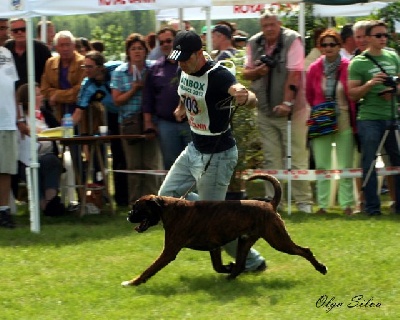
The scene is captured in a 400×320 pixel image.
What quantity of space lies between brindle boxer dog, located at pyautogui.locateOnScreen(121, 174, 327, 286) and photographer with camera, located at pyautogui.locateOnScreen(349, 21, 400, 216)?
347 cm

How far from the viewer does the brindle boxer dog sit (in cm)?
773

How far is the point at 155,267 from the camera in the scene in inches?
306

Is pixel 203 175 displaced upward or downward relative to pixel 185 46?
downward

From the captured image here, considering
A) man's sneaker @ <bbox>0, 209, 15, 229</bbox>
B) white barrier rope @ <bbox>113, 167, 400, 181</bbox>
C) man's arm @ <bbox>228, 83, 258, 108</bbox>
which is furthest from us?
white barrier rope @ <bbox>113, 167, 400, 181</bbox>

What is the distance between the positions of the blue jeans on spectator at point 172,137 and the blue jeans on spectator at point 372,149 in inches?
74.8

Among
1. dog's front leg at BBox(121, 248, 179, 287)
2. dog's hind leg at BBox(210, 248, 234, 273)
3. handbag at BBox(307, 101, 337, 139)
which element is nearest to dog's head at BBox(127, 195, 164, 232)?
dog's front leg at BBox(121, 248, 179, 287)

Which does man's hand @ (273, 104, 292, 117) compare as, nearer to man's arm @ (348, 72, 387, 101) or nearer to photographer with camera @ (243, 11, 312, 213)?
photographer with camera @ (243, 11, 312, 213)

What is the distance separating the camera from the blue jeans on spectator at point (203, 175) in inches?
313

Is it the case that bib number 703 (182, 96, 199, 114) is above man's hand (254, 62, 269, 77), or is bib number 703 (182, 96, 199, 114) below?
above

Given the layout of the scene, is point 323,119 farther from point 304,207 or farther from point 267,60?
point 304,207

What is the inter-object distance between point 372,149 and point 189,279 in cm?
374

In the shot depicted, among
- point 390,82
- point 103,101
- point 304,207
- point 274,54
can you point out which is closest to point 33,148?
point 103,101

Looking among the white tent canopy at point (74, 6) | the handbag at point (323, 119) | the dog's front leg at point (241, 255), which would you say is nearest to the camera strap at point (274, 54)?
the handbag at point (323, 119)

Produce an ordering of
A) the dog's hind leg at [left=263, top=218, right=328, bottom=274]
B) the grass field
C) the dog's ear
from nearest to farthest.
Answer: the grass field → the dog's ear → the dog's hind leg at [left=263, top=218, right=328, bottom=274]
